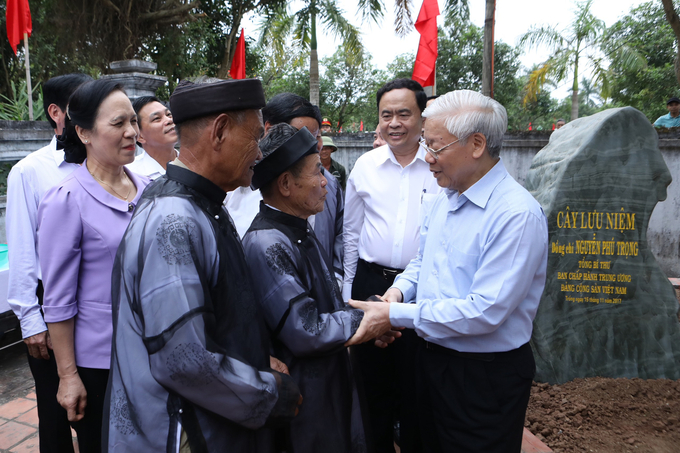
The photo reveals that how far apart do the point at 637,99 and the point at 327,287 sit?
19.0 m

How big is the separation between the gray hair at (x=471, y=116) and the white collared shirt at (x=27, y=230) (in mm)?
1822

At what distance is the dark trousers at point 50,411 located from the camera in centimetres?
207

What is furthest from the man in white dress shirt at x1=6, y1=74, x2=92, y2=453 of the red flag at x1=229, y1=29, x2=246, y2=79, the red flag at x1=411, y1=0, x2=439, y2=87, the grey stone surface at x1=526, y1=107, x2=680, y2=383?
the red flag at x1=229, y1=29, x2=246, y2=79

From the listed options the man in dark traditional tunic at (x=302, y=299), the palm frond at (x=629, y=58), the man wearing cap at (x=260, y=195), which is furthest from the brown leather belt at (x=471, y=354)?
the palm frond at (x=629, y=58)

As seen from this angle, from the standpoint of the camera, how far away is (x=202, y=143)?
134 centimetres

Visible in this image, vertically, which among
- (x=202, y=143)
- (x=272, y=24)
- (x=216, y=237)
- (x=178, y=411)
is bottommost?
(x=178, y=411)

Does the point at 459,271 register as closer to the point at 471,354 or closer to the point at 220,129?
the point at 471,354

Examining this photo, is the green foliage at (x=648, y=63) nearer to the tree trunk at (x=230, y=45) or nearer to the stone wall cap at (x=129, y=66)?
the tree trunk at (x=230, y=45)

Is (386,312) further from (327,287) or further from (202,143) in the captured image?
(202,143)

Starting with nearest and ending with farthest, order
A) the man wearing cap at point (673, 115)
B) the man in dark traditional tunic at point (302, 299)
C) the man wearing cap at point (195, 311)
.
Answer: the man wearing cap at point (195, 311) → the man in dark traditional tunic at point (302, 299) → the man wearing cap at point (673, 115)

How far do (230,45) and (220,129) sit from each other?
14.4m

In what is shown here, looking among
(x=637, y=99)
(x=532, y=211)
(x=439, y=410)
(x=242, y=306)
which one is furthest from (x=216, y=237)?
(x=637, y=99)

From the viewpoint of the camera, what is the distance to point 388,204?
2854 millimetres


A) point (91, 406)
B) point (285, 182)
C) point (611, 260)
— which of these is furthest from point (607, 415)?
point (91, 406)
